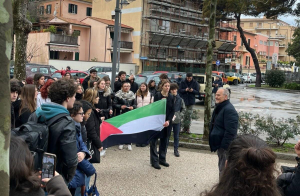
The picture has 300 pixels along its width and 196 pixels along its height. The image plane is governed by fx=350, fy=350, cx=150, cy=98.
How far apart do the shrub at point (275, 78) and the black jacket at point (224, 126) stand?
39925 millimetres

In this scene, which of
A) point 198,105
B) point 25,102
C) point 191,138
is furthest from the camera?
point 198,105

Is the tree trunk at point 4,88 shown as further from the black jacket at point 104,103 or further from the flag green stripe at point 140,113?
the black jacket at point 104,103

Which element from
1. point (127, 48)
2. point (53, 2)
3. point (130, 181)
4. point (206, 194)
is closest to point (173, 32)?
point (127, 48)

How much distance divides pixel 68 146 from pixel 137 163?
4.41 meters

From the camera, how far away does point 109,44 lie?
48.2m

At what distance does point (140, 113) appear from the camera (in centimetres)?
723

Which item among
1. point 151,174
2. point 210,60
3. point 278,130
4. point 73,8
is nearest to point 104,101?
point 151,174

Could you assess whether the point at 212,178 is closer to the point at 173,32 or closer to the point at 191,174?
the point at 191,174

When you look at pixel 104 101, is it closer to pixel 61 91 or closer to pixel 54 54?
pixel 61 91

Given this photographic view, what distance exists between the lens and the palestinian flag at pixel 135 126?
22.5 feet

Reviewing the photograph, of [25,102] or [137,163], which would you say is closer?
[25,102]

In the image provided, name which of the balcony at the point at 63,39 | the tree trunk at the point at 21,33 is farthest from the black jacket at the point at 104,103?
the balcony at the point at 63,39

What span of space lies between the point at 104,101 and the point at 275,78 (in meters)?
38.7

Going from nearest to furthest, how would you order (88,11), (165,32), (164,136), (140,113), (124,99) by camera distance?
(140,113) → (164,136) → (124,99) → (165,32) → (88,11)
